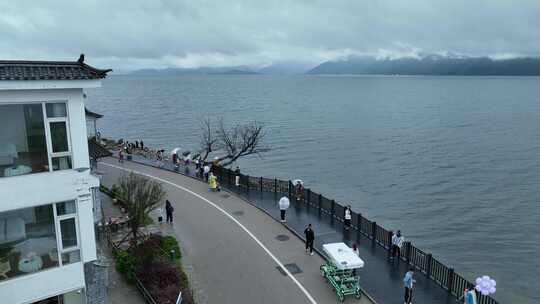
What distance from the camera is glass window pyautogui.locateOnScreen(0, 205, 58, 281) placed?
415 inches

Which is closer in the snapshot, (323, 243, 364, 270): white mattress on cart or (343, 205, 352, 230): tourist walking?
(323, 243, 364, 270): white mattress on cart

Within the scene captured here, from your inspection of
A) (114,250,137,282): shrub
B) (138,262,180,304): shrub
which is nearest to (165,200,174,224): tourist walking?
(114,250,137,282): shrub

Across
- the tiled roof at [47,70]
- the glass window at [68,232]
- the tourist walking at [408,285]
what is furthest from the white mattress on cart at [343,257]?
the tiled roof at [47,70]

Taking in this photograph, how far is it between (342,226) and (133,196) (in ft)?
38.6

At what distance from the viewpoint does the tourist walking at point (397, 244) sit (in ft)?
60.0

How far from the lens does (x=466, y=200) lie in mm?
37469

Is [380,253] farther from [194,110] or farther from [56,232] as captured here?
[194,110]

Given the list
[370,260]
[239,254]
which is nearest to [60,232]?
[239,254]

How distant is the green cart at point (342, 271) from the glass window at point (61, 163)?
10634 mm

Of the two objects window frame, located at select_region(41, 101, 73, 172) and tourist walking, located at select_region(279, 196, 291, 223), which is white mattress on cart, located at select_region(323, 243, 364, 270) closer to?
tourist walking, located at select_region(279, 196, 291, 223)

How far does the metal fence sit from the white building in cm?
1389

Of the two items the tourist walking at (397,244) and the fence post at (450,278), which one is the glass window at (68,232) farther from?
the fence post at (450,278)

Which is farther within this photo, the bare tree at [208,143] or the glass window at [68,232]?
the bare tree at [208,143]

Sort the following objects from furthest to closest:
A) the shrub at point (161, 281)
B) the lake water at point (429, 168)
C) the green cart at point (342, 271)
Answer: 1. the lake water at point (429, 168)
2. the green cart at point (342, 271)
3. the shrub at point (161, 281)
